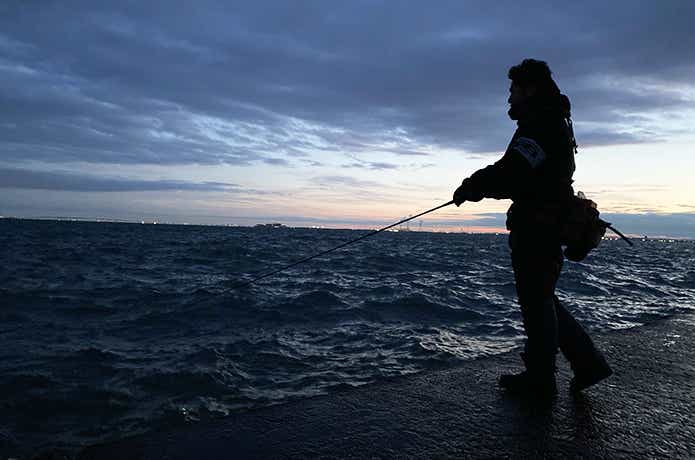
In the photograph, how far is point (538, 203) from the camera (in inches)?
124

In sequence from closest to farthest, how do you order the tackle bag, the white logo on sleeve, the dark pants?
the white logo on sleeve
the tackle bag
the dark pants

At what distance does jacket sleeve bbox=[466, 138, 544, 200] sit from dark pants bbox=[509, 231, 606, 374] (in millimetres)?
401

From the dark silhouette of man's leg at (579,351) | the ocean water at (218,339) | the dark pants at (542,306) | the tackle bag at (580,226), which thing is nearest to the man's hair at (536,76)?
the tackle bag at (580,226)

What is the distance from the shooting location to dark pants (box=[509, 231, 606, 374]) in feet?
10.5

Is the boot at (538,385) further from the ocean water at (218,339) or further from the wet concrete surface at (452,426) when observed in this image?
the ocean water at (218,339)

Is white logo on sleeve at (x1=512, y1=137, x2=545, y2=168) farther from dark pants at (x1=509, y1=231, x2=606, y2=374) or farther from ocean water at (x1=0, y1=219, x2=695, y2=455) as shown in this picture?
ocean water at (x1=0, y1=219, x2=695, y2=455)

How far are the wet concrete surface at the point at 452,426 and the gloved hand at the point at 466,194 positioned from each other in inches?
58.8

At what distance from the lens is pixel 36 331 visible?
670 centimetres

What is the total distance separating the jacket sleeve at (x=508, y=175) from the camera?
3.01 metres

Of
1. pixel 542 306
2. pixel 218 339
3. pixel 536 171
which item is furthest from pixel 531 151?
pixel 218 339

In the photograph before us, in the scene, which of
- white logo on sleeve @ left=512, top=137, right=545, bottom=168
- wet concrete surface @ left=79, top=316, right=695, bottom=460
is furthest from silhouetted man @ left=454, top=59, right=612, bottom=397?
wet concrete surface @ left=79, top=316, right=695, bottom=460

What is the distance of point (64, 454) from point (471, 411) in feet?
8.78

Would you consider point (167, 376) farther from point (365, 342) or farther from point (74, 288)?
point (74, 288)

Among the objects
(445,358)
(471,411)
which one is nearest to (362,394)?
(471,411)
